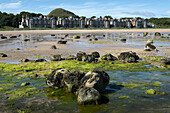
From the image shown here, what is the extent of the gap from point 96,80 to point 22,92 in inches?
121

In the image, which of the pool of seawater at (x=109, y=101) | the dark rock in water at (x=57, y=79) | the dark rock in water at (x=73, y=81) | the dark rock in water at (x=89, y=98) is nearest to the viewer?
the pool of seawater at (x=109, y=101)

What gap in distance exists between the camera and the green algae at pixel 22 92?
7.73 metres

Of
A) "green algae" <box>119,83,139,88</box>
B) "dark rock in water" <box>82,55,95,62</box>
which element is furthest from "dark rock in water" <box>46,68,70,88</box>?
"dark rock in water" <box>82,55,95,62</box>

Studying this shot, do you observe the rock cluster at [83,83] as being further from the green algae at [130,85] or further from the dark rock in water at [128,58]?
the dark rock in water at [128,58]

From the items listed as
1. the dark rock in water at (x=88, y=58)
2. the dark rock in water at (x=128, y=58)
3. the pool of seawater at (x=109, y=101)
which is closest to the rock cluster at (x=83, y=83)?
the pool of seawater at (x=109, y=101)

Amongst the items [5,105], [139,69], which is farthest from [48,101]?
[139,69]

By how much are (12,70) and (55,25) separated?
16764cm

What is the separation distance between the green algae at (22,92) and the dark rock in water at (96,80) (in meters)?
2.11

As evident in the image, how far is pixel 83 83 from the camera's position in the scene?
7.90 metres

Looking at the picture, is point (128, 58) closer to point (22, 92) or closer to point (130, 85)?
point (130, 85)

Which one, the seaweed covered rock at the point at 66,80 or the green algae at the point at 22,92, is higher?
the seaweed covered rock at the point at 66,80

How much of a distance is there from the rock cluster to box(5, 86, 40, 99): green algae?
0.78 m

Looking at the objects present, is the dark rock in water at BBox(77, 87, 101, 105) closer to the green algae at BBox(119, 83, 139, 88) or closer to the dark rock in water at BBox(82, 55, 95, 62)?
the green algae at BBox(119, 83, 139, 88)

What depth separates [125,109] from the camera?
6.38 meters
